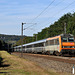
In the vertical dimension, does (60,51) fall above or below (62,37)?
below

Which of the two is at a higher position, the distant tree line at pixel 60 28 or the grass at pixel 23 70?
the distant tree line at pixel 60 28

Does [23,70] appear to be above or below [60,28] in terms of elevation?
below

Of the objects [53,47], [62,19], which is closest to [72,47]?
[53,47]

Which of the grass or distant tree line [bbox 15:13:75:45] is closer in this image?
the grass

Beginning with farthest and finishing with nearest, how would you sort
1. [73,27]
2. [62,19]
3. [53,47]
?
1. [62,19]
2. [73,27]
3. [53,47]

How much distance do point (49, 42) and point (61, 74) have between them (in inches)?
1002

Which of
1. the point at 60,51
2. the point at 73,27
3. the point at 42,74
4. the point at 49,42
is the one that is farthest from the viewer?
the point at 73,27

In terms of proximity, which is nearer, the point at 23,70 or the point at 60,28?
the point at 23,70

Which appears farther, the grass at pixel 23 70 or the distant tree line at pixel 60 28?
the distant tree line at pixel 60 28

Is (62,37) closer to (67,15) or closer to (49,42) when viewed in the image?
(49,42)

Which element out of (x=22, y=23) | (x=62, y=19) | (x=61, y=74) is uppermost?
(x=62, y=19)

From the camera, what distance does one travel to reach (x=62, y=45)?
3042 cm

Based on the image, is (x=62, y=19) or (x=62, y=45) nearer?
(x=62, y=45)

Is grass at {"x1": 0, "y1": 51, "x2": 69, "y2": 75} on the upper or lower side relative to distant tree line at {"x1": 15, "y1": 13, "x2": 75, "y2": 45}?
lower
